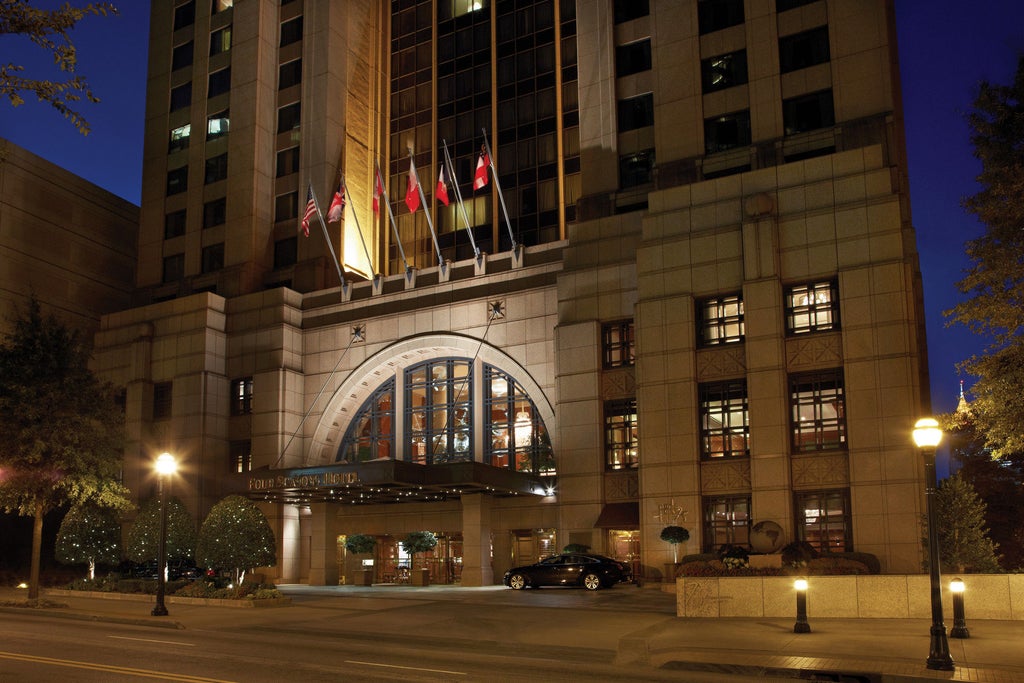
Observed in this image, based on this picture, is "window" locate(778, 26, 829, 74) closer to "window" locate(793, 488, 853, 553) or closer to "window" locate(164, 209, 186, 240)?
"window" locate(793, 488, 853, 553)

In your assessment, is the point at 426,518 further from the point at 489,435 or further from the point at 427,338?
the point at 427,338

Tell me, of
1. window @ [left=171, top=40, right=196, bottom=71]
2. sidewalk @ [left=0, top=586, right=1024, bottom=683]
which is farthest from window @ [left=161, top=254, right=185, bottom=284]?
sidewalk @ [left=0, top=586, right=1024, bottom=683]

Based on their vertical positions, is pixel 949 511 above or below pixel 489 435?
below

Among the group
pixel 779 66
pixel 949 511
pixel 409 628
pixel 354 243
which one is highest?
pixel 779 66

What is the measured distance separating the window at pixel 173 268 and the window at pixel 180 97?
10.7 m

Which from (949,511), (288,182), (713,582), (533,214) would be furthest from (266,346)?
(949,511)

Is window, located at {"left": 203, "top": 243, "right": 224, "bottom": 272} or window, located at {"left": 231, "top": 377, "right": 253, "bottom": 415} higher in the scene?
window, located at {"left": 203, "top": 243, "right": 224, "bottom": 272}

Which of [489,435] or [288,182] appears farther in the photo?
[288,182]

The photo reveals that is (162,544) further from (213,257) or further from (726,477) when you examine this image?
(213,257)

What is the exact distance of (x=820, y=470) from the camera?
122 feet

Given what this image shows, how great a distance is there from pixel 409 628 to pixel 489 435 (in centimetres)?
2362

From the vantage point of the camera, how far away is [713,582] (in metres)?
26.3

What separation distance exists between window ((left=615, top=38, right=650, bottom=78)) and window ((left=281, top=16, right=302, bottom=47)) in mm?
23642

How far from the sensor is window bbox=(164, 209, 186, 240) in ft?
206
